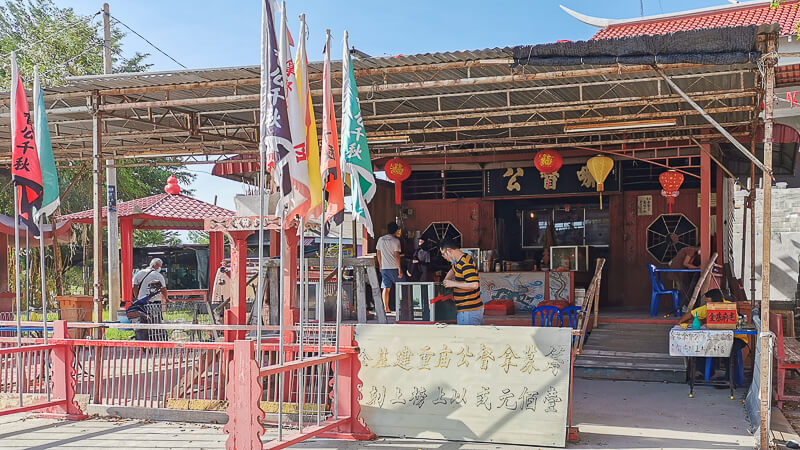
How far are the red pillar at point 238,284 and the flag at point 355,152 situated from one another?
272 centimetres

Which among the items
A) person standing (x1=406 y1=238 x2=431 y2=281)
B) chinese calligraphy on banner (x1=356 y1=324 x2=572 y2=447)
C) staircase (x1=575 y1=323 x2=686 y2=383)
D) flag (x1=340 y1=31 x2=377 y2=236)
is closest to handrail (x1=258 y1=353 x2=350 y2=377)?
chinese calligraphy on banner (x1=356 y1=324 x2=572 y2=447)

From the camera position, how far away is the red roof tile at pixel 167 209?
15.5 metres

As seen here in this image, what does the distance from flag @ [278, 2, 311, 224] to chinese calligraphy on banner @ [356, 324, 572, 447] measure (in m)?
1.67

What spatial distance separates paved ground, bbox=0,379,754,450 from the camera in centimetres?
670

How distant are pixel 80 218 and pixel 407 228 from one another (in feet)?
25.0

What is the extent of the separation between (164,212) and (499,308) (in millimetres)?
7708

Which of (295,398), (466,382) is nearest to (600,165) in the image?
(466,382)

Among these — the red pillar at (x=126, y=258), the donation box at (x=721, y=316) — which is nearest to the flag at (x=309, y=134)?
the donation box at (x=721, y=316)

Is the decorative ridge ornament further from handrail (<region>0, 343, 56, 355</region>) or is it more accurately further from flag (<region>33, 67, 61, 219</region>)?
handrail (<region>0, 343, 56, 355</region>)

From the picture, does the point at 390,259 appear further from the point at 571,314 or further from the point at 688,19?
the point at 688,19

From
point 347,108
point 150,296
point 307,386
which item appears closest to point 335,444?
point 307,386

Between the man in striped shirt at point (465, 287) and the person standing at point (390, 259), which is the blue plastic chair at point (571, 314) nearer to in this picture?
the person standing at point (390, 259)

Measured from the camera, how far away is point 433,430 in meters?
6.79

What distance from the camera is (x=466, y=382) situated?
22.3 ft
